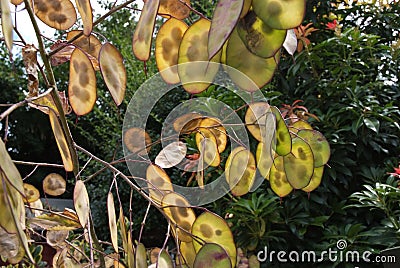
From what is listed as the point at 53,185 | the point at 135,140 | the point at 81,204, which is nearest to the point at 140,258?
the point at 81,204

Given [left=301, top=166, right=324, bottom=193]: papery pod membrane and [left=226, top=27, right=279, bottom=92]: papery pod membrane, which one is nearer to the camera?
[left=226, top=27, right=279, bottom=92]: papery pod membrane

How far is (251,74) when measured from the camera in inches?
12.9

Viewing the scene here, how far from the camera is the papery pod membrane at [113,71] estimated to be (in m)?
0.41

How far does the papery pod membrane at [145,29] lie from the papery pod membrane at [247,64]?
55mm

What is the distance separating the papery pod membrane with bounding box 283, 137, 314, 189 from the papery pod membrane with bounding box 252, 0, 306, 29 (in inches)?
10.4

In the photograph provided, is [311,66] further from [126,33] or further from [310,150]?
[126,33]

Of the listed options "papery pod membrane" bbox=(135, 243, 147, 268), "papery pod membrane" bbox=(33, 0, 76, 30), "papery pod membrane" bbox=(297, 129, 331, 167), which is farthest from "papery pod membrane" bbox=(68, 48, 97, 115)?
"papery pod membrane" bbox=(297, 129, 331, 167)

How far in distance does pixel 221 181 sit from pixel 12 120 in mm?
4053

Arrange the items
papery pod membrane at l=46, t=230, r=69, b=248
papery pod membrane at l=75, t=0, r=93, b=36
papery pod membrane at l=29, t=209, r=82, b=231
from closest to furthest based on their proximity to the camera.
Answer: papery pod membrane at l=75, t=0, r=93, b=36, papery pod membrane at l=29, t=209, r=82, b=231, papery pod membrane at l=46, t=230, r=69, b=248

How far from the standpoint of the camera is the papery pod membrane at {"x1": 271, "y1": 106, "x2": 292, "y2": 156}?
45 centimetres

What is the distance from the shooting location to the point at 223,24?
26 centimetres

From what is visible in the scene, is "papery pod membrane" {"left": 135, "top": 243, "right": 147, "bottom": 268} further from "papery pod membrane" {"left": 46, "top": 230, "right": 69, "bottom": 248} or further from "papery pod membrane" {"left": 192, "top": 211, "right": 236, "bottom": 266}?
"papery pod membrane" {"left": 46, "top": 230, "right": 69, "bottom": 248}

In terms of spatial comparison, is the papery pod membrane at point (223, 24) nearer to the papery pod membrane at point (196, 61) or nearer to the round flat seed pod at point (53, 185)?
the papery pod membrane at point (196, 61)

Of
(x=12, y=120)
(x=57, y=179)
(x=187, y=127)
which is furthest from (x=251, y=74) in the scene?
(x=12, y=120)
